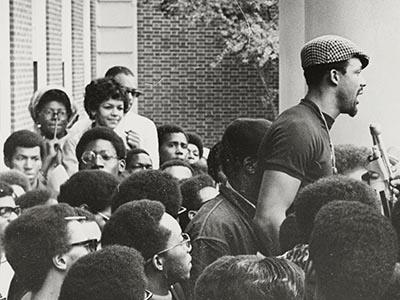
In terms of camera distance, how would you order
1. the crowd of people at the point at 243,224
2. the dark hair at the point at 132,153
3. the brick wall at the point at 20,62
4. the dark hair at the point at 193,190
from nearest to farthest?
the crowd of people at the point at 243,224 < the dark hair at the point at 193,190 < the dark hair at the point at 132,153 < the brick wall at the point at 20,62

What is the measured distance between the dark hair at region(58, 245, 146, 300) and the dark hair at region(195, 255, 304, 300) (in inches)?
9.4

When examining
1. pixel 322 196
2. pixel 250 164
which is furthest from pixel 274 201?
pixel 322 196

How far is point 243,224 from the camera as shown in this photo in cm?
584

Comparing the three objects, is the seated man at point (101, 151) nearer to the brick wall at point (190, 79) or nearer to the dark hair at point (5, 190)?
the dark hair at point (5, 190)

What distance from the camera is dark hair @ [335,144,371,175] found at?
6.07 metres

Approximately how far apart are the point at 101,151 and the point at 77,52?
1342cm

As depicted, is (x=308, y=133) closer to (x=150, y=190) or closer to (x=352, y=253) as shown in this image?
(x=150, y=190)

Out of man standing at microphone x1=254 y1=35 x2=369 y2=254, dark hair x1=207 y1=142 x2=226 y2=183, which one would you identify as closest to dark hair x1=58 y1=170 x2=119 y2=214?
dark hair x1=207 y1=142 x2=226 y2=183

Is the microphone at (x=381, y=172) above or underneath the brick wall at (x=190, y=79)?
above

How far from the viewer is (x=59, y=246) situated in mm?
5020

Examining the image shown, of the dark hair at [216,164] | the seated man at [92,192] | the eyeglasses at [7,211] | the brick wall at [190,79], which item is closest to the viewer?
the dark hair at [216,164]

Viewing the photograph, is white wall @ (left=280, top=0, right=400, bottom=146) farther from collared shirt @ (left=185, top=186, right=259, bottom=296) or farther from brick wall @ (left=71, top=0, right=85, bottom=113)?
brick wall @ (left=71, top=0, right=85, bottom=113)

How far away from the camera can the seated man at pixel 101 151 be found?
27.5 feet

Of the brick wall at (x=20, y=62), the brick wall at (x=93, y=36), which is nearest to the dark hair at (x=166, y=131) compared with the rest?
the brick wall at (x=20, y=62)
